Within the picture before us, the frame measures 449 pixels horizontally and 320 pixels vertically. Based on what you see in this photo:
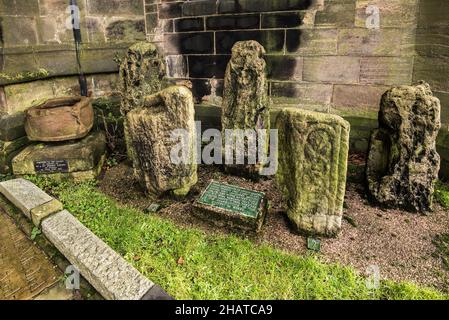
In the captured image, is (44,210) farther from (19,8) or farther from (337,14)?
(337,14)

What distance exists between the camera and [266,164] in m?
4.36

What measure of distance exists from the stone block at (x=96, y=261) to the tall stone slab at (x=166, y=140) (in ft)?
3.52

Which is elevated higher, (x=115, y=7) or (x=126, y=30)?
(x=115, y=7)

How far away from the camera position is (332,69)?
16.3 feet

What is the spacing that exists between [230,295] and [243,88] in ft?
8.76

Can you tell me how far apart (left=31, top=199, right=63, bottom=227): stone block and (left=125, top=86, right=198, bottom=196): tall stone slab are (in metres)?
1.06

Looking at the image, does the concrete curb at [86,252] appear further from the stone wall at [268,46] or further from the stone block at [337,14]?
the stone block at [337,14]

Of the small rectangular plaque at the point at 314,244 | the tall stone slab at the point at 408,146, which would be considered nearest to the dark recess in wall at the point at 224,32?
the tall stone slab at the point at 408,146

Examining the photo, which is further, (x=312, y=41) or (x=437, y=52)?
(x=312, y=41)

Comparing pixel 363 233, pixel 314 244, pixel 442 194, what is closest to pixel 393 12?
pixel 442 194

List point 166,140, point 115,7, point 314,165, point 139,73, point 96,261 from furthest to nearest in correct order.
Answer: point 115,7, point 139,73, point 166,140, point 314,165, point 96,261

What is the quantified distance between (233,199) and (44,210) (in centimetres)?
215

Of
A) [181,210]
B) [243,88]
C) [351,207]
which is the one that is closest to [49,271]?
[181,210]
